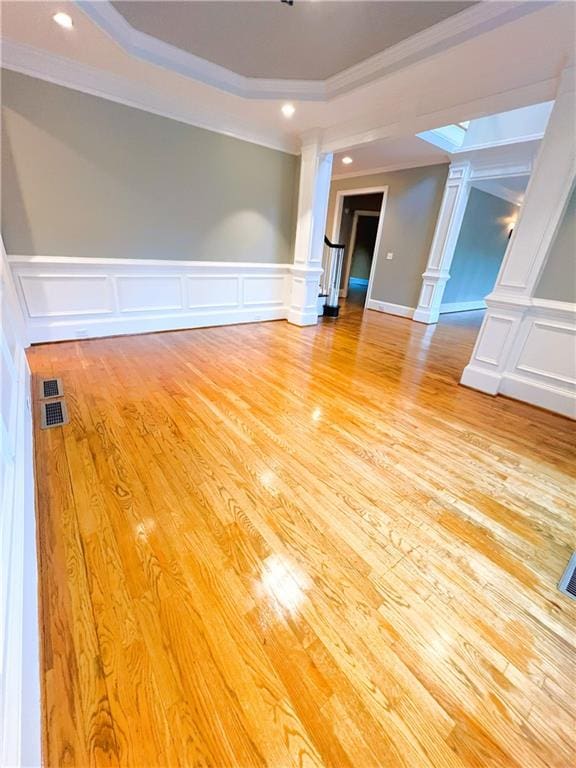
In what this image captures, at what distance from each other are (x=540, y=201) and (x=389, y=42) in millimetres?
1755

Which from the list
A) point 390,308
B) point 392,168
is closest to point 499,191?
point 392,168

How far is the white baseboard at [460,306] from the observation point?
284 inches

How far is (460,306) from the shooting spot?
24.9ft

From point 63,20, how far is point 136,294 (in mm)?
2223

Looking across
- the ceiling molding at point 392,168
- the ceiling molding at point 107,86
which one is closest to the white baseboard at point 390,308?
the ceiling molding at point 392,168

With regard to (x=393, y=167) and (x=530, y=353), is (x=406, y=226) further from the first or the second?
(x=530, y=353)

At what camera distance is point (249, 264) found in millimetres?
4668

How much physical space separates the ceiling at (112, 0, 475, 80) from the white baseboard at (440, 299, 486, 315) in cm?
545

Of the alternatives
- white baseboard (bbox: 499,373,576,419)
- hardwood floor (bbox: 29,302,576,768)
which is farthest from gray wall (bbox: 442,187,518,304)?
hardwood floor (bbox: 29,302,576,768)

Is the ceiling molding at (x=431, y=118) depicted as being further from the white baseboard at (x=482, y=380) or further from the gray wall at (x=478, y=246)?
the gray wall at (x=478, y=246)

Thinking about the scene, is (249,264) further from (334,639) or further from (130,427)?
(334,639)

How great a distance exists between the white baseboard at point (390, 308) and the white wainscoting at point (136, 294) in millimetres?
2607

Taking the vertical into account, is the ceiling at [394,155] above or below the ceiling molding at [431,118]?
above

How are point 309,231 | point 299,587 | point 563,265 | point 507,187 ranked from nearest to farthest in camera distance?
point 299,587 → point 563,265 → point 309,231 → point 507,187
